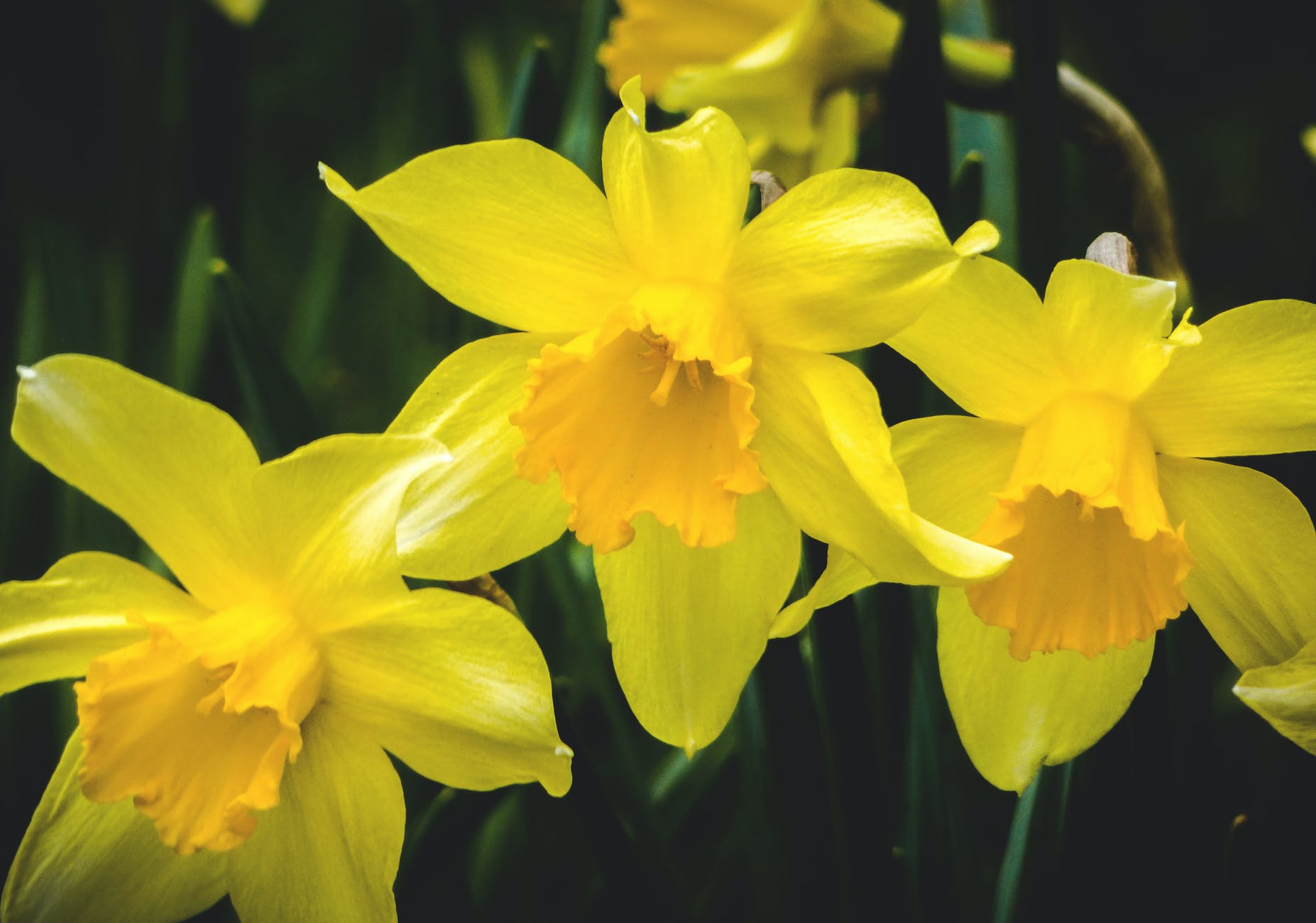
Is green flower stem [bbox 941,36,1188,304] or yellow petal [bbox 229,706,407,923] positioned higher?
green flower stem [bbox 941,36,1188,304]

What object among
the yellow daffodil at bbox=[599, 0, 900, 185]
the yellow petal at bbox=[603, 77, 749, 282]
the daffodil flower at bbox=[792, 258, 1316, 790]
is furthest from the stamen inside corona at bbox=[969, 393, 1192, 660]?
the yellow daffodil at bbox=[599, 0, 900, 185]

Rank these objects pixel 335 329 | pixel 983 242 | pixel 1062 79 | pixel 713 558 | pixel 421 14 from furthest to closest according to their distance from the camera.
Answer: pixel 335 329, pixel 421 14, pixel 1062 79, pixel 713 558, pixel 983 242

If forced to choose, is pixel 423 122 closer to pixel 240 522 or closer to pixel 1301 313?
Result: pixel 240 522

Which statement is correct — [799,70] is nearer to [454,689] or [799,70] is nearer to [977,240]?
[977,240]

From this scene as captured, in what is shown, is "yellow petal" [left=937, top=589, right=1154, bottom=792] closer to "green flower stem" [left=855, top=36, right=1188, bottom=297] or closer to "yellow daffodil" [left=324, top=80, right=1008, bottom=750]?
"yellow daffodil" [left=324, top=80, right=1008, bottom=750]

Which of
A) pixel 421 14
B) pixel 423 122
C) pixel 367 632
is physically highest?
pixel 421 14

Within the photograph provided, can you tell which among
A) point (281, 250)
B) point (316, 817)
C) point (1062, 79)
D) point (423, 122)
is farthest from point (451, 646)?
point (281, 250)

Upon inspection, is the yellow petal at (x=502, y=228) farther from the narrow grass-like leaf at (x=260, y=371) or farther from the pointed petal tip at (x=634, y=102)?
the narrow grass-like leaf at (x=260, y=371)
